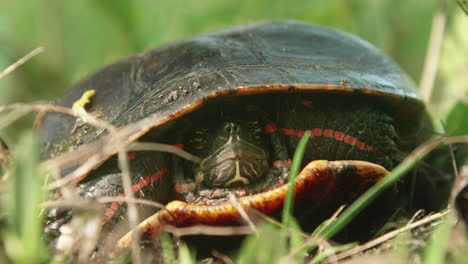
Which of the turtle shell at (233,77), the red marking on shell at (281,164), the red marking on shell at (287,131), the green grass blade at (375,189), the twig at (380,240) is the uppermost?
the turtle shell at (233,77)

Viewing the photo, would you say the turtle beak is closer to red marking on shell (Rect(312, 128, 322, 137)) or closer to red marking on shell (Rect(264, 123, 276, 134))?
red marking on shell (Rect(264, 123, 276, 134))

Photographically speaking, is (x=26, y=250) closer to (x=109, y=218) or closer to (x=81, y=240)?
(x=81, y=240)

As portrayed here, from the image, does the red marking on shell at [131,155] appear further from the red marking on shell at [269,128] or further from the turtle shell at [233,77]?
the red marking on shell at [269,128]

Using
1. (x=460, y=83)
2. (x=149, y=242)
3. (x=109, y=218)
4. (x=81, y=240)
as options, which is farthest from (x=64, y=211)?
(x=460, y=83)

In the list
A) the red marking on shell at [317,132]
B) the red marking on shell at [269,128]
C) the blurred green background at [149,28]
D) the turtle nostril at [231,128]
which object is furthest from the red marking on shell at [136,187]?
the blurred green background at [149,28]

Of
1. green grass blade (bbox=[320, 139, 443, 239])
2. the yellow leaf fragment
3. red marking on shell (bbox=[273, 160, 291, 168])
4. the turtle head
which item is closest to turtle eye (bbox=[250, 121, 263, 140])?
the turtle head

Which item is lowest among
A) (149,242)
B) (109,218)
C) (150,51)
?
(149,242)

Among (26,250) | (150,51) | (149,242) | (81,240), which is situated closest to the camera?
(26,250)

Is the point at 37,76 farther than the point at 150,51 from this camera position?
Yes
